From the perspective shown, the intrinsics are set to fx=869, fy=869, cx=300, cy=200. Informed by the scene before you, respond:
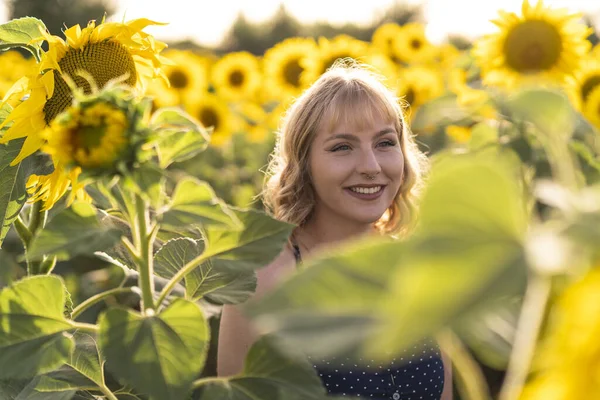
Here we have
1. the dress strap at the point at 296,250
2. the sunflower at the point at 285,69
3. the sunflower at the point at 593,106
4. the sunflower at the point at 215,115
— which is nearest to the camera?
the dress strap at the point at 296,250

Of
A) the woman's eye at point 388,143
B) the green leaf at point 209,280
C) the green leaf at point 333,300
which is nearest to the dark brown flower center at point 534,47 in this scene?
the woman's eye at point 388,143

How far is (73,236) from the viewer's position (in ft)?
A: 1.83

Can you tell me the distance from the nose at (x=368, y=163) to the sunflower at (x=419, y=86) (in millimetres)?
1824

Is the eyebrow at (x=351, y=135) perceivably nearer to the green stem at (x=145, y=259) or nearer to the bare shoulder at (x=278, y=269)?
the bare shoulder at (x=278, y=269)

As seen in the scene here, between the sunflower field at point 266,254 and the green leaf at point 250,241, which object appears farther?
the green leaf at point 250,241

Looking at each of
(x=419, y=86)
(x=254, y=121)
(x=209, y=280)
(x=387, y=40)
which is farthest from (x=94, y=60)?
(x=387, y=40)

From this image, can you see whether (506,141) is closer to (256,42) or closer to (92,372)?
(92,372)

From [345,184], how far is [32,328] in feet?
3.81

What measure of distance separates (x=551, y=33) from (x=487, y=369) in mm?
955

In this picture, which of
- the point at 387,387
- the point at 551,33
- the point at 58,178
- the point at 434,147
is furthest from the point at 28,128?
the point at 434,147

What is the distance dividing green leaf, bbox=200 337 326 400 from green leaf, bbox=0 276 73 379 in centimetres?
11

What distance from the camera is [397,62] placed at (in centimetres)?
473

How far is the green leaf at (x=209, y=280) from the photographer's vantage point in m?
0.69

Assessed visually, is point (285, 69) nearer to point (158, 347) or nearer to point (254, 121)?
point (254, 121)
